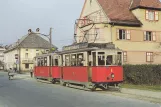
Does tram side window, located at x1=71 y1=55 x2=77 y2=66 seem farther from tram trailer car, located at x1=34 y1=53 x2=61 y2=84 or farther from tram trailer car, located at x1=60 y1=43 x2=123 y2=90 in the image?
tram trailer car, located at x1=34 y1=53 x2=61 y2=84

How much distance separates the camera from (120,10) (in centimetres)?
4281

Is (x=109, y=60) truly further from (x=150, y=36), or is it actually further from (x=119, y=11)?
(x=150, y=36)

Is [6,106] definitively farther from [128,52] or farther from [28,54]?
[28,54]

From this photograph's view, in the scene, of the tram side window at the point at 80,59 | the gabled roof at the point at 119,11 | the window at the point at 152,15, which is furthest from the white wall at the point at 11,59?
the tram side window at the point at 80,59

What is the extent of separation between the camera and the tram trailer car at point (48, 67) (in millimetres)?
30044

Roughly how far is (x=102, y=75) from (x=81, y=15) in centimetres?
2782

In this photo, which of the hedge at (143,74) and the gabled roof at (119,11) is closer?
the hedge at (143,74)

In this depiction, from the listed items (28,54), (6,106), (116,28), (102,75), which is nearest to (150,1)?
(116,28)

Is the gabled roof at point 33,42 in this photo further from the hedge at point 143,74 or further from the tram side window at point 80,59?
the tram side window at point 80,59

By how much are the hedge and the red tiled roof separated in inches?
564

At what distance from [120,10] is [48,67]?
1513cm

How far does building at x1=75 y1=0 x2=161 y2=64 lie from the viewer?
40.4 meters

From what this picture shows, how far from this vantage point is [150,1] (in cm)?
4403

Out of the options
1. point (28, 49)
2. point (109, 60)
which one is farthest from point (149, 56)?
point (28, 49)
